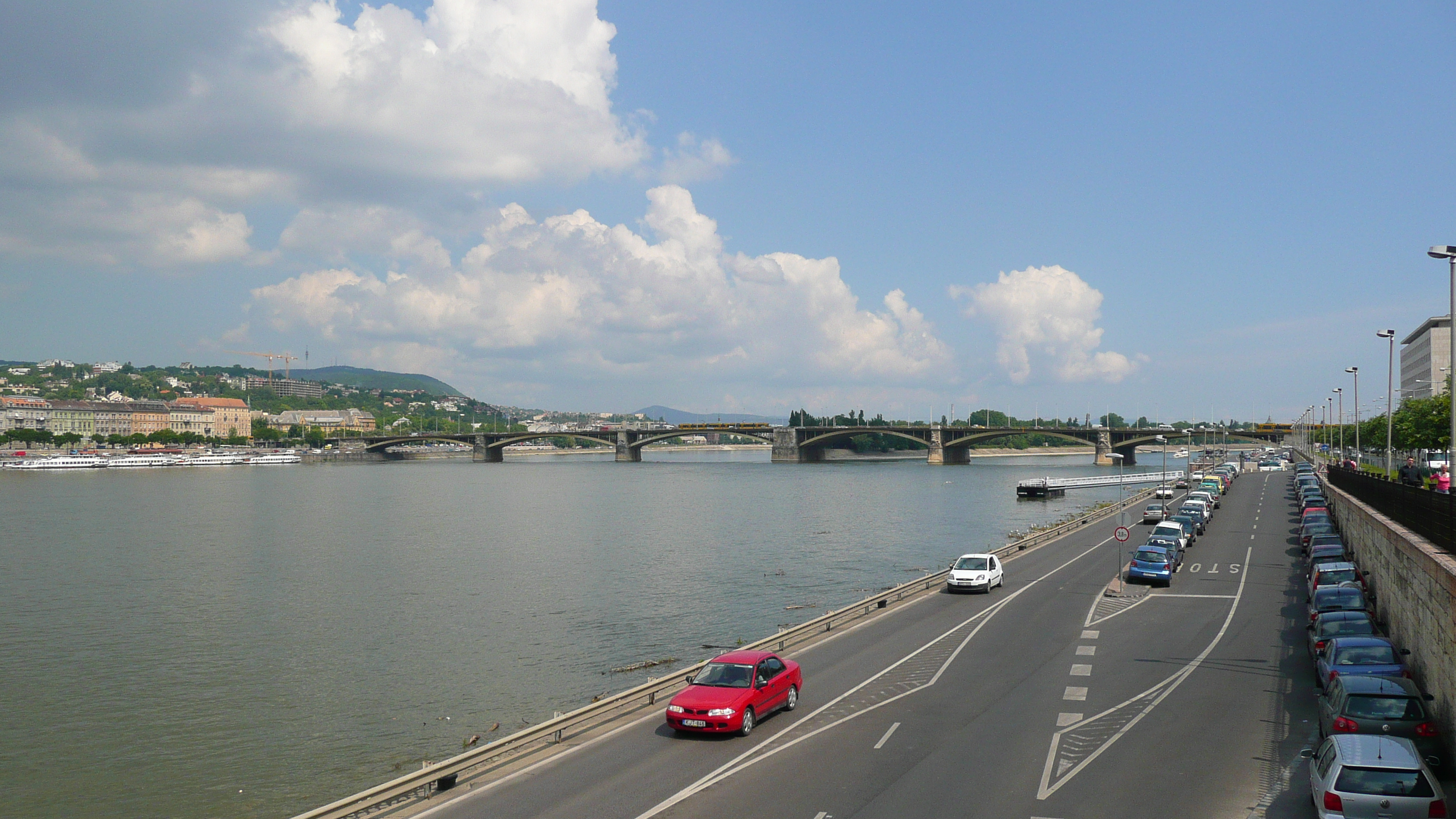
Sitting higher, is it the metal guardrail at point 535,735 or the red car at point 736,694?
the red car at point 736,694

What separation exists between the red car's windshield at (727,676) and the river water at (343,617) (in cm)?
759

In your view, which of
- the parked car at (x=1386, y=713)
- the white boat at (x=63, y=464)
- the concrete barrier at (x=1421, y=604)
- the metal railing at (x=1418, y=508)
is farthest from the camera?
the white boat at (x=63, y=464)

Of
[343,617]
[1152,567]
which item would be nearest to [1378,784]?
[1152,567]

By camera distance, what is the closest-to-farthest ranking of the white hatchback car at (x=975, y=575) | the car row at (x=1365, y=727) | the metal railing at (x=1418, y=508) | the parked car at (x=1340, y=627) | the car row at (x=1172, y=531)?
the car row at (x=1365, y=727) → the metal railing at (x=1418, y=508) → the parked car at (x=1340, y=627) → the white hatchback car at (x=975, y=575) → the car row at (x=1172, y=531)

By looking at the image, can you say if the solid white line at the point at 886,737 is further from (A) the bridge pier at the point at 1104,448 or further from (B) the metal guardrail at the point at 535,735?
(A) the bridge pier at the point at 1104,448

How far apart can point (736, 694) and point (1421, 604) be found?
50.1 feet

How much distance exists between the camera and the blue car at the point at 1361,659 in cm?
1839

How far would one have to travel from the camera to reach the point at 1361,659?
19453 millimetres

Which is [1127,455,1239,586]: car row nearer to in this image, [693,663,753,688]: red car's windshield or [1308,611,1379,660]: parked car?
[1308,611,1379,660]: parked car

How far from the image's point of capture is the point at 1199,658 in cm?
2523

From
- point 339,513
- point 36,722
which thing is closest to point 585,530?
point 339,513

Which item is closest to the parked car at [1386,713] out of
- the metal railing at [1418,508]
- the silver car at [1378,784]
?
the silver car at [1378,784]

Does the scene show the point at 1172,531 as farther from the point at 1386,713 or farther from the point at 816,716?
the point at 816,716

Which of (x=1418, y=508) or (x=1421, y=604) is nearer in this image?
(x=1421, y=604)
